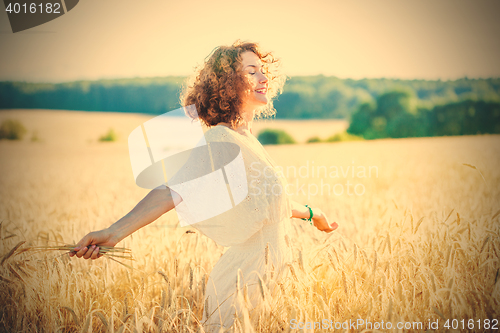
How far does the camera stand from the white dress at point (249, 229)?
123 centimetres

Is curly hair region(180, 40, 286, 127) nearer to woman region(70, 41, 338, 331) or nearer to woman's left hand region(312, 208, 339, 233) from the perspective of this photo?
woman region(70, 41, 338, 331)

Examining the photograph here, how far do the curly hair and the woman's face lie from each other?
2 centimetres

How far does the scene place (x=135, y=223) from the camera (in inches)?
42.5

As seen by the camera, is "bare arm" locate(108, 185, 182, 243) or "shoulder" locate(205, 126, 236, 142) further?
"shoulder" locate(205, 126, 236, 142)

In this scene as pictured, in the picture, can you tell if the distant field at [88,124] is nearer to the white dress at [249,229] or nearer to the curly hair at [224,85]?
the curly hair at [224,85]

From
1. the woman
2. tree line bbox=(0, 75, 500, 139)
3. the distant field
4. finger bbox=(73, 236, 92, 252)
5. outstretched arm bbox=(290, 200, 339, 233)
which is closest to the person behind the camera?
finger bbox=(73, 236, 92, 252)

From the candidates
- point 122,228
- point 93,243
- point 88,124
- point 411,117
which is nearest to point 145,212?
point 122,228

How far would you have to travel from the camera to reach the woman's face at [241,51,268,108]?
1.33 metres

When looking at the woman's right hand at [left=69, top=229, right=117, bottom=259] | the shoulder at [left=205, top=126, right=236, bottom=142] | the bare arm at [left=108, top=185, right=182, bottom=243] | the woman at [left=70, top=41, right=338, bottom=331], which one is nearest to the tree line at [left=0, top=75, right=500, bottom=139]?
the woman at [left=70, top=41, right=338, bottom=331]

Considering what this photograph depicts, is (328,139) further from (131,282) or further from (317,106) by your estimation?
(131,282)

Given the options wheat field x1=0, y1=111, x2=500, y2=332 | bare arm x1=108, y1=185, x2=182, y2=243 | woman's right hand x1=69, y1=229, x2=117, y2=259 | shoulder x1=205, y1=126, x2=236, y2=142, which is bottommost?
wheat field x1=0, y1=111, x2=500, y2=332

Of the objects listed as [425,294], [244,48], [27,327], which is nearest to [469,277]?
[425,294]

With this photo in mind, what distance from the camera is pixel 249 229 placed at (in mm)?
1250

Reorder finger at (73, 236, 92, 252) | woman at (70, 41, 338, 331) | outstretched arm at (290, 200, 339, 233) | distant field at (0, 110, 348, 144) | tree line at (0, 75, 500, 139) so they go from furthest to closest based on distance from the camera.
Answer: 1. distant field at (0, 110, 348, 144)
2. tree line at (0, 75, 500, 139)
3. outstretched arm at (290, 200, 339, 233)
4. woman at (70, 41, 338, 331)
5. finger at (73, 236, 92, 252)
